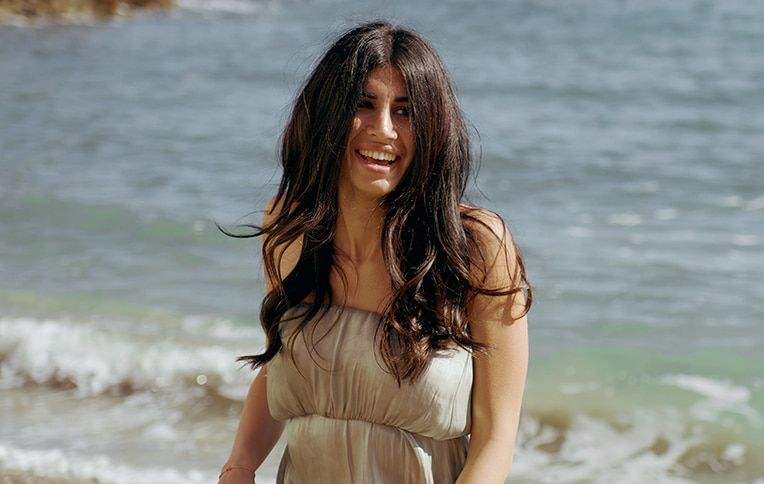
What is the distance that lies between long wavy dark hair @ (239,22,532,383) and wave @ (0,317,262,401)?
341 centimetres

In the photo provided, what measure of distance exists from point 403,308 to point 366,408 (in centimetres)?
25

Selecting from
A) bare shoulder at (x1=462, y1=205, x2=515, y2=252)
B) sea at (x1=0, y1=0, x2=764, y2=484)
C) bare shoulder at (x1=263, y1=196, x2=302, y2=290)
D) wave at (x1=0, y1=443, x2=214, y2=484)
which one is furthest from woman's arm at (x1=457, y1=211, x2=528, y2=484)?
wave at (x1=0, y1=443, x2=214, y2=484)

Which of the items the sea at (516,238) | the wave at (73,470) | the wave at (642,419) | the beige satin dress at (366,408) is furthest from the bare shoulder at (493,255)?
the wave at (642,419)

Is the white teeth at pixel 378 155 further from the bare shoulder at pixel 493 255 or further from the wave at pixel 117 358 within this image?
the wave at pixel 117 358

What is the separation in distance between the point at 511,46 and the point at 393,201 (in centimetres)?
1775

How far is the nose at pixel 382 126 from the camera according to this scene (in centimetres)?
255

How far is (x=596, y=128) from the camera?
1295 centimetres

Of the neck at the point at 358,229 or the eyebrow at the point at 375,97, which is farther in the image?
the neck at the point at 358,229

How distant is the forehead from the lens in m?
2.55

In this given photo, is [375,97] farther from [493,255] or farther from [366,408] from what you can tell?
[366,408]

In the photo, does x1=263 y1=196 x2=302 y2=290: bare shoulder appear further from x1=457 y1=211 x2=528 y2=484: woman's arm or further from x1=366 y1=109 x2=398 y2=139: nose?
x1=457 y1=211 x2=528 y2=484: woman's arm

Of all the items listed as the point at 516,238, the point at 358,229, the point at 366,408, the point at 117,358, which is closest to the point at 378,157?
the point at 358,229

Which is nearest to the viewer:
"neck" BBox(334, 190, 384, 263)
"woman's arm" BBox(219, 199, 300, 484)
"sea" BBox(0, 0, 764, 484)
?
"neck" BBox(334, 190, 384, 263)

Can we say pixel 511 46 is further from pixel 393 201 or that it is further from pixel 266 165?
pixel 393 201
